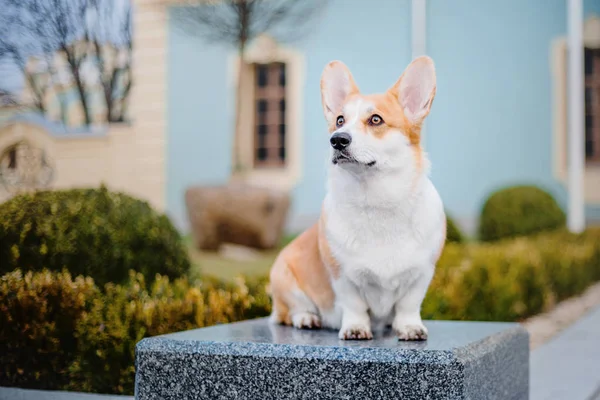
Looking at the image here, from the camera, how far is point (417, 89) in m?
2.85

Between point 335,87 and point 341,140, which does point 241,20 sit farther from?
point 341,140

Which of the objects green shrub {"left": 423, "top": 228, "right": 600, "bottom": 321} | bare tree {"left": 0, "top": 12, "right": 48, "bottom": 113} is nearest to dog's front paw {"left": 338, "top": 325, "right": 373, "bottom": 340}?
green shrub {"left": 423, "top": 228, "right": 600, "bottom": 321}

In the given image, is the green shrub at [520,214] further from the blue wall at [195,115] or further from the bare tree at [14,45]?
the bare tree at [14,45]

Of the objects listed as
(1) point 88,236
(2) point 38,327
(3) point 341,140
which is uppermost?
(3) point 341,140

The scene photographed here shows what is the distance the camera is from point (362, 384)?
2684 millimetres

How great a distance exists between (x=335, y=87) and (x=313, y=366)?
1081 mm

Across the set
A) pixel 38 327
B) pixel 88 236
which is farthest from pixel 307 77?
pixel 38 327

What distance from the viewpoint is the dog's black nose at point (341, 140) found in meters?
2.59

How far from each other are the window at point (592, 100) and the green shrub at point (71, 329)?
11.8m

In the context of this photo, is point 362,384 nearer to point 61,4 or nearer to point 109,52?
point 61,4

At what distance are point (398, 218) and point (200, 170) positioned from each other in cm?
876

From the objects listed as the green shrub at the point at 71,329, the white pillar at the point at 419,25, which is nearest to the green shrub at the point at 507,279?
the green shrub at the point at 71,329

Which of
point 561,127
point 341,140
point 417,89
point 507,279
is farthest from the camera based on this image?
point 561,127

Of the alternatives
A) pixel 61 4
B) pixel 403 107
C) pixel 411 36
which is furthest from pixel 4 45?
pixel 411 36
